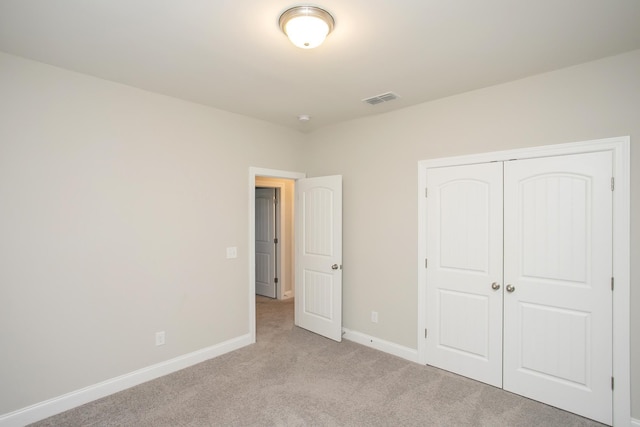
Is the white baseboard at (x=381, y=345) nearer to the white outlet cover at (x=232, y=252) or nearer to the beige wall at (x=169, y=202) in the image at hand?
the beige wall at (x=169, y=202)

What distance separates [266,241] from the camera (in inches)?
238

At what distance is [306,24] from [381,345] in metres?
3.24

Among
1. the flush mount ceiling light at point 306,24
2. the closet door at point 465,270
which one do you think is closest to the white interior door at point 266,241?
the closet door at point 465,270

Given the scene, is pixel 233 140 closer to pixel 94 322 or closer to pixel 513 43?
pixel 94 322

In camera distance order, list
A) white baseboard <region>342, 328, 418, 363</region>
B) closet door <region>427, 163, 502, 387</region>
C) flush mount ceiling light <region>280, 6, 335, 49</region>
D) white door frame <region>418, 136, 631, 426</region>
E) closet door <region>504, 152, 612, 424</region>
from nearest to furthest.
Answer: flush mount ceiling light <region>280, 6, 335, 49</region>, white door frame <region>418, 136, 631, 426</region>, closet door <region>504, 152, 612, 424</region>, closet door <region>427, 163, 502, 387</region>, white baseboard <region>342, 328, 418, 363</region>

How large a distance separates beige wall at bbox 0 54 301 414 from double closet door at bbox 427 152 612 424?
2278 mm

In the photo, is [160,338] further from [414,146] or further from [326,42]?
[414,146]

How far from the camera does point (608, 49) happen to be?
2.22 m

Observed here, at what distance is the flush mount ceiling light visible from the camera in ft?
5.81

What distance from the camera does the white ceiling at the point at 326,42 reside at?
5.85 feet

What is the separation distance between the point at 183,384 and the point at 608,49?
168 inches

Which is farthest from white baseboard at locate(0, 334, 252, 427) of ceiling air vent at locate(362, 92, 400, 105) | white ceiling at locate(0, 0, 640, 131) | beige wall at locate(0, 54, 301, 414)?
ceiling air vent at locate(362, 92, 400, 105)

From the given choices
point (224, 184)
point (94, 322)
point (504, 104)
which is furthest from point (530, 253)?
point (94, 322)

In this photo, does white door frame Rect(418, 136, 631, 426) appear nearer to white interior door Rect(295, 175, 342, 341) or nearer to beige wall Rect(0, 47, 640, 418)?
beige wall Rect(0, 47, 640, 418)
